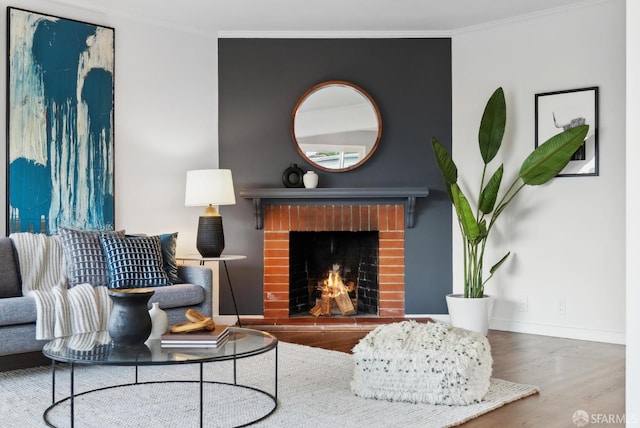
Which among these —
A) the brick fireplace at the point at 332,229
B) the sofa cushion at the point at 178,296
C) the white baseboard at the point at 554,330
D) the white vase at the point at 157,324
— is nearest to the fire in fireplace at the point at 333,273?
the brick fireplace at the point at 332,229

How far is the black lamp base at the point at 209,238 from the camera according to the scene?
5.17m

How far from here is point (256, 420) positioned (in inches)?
115

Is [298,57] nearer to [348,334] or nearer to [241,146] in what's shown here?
[241,146]

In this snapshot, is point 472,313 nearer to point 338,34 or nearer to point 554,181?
point 554,181

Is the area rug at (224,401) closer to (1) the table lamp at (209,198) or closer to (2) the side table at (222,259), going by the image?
(2) the side table at (222,259)

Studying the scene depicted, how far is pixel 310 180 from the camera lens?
18.2ft

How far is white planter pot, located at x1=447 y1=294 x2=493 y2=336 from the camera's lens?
507cm

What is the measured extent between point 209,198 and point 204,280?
2.41ft

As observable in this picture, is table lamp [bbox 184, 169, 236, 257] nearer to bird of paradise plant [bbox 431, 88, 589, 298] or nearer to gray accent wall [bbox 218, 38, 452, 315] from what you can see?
gray accent wall [bbox 218, 38, 452, 315]

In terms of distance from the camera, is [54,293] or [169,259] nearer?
[54,293]

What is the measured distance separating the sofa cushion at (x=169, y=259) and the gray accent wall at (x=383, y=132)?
0.95 meters

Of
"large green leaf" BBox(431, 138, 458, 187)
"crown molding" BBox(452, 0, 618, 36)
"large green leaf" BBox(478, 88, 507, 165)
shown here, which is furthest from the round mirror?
"crown molding" BBox(452, 0, 618, 36)
